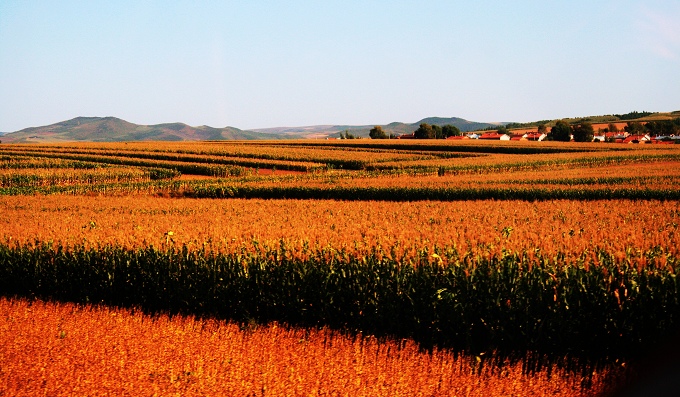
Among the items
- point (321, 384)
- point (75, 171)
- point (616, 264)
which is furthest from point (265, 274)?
point (75, 171)

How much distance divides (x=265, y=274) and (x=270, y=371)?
2693 mm

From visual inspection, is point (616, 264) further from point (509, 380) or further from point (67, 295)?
point (67, 295)

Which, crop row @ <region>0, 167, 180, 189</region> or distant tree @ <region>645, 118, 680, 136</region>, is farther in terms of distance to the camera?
distant tree @ <region>645, 118, 680, 136</region>

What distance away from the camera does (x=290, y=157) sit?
209ft

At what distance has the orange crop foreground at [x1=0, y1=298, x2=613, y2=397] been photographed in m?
8.90

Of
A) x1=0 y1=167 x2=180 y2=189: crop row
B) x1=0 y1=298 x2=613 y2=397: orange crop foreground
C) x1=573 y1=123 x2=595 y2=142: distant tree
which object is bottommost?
x1=0 y1=298 x2=613 y2=397: orange crop foreground

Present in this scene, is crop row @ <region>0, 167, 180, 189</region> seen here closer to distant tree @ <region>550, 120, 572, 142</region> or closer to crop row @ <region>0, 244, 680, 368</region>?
crop row @ <region>0, 244, 680, 368</region>

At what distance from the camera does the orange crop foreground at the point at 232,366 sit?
890 centimetres

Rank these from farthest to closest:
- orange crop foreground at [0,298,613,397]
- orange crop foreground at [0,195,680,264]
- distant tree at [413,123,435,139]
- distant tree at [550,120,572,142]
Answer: distant tree at [413,123,435,139]
distant tree at [550,120,572,142]
orange crop foreground at [0,195,680,264]
orange crop foreground at [0,298,613,397]

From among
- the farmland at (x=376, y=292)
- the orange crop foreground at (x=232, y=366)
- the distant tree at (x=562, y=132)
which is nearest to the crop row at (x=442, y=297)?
the farmland at (x=376, y=292)

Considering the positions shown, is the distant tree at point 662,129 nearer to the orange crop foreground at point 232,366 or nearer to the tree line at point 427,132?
the tree line at point 427,132

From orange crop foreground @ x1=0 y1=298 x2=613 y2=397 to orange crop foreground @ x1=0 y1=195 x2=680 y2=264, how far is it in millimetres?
1975

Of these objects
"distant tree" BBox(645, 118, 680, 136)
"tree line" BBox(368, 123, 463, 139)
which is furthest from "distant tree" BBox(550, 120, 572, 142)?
"distant tree" BBox(645, 118, 680, 136)

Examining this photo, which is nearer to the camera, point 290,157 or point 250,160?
point 250,160
